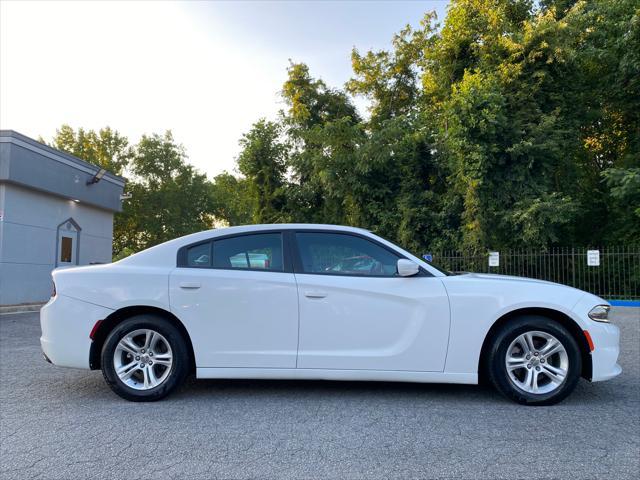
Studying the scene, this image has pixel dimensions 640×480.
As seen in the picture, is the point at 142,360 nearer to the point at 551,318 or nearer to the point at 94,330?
the point at 94,330

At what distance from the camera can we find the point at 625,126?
20.4 metres

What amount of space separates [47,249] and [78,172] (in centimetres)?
289

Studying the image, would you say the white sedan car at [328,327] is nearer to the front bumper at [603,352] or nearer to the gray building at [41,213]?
the front bumper at [603,352]

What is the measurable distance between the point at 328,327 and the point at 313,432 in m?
0.96

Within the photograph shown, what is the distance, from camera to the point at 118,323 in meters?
4.24

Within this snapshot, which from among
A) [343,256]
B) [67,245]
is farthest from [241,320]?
[67,245]

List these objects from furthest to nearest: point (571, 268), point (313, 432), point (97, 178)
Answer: point (97, 178) → point (571, 268) → point (313, 432)

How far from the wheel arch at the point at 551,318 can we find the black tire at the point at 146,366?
262cm

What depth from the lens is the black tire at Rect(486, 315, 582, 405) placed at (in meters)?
3.96

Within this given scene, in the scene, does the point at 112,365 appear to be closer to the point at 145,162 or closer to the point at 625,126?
the point at 625,126

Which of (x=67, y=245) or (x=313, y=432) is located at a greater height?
(x=67, y=245)

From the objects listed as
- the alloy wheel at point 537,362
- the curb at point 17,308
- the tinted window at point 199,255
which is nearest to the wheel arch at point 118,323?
the tinted window at point 199,255

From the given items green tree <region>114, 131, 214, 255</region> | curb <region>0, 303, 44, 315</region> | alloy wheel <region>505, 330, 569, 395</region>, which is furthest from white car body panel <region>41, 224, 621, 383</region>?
green tree <region>114, 131, 214, 255</region>

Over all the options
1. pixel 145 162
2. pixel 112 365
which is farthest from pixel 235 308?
pixel 145 162
